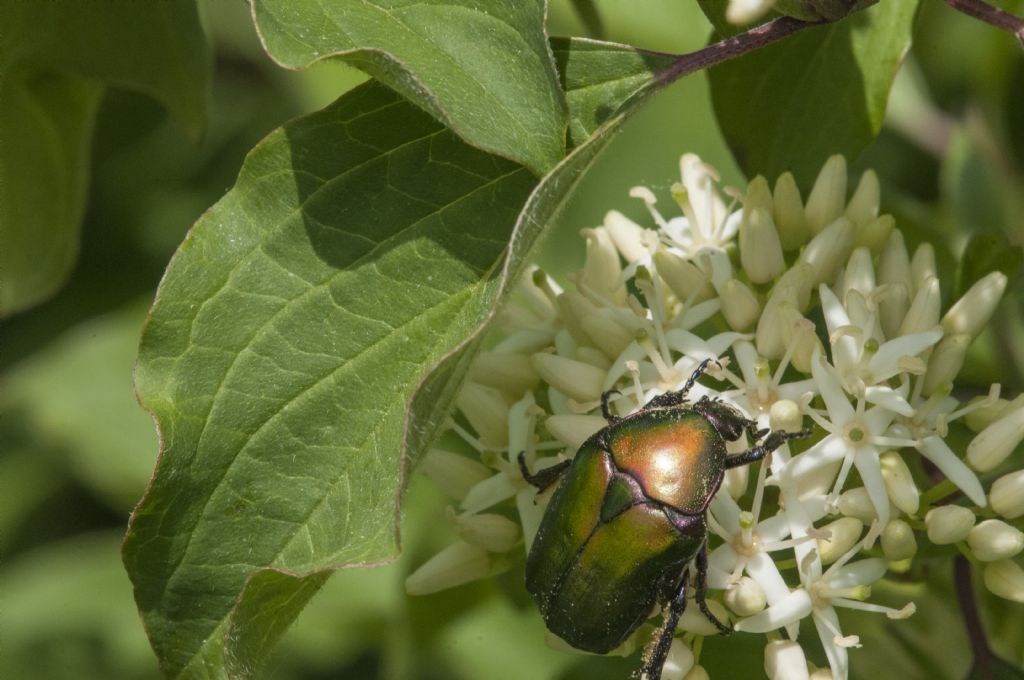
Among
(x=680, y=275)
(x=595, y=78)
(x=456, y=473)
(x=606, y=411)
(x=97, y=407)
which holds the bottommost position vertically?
(x=97, y=407)

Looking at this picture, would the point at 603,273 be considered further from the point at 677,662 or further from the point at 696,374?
the point at 677,662

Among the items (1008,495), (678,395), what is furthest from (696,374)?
(1008,495)

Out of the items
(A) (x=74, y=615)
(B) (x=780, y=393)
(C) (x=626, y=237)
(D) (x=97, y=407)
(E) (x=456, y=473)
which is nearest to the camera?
(B) (x=780, y=393)

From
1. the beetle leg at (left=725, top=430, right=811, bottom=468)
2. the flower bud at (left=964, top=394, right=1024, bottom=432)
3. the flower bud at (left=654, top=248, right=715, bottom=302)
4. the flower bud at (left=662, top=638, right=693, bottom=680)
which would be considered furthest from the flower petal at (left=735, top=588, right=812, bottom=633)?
the flower bud at (left=654, top=248, right=715, bottom=302)

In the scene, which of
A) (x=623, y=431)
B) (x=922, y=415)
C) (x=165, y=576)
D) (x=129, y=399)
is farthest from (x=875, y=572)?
(x=129, y=399)

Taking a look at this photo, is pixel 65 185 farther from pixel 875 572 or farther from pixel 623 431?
pixel 875 572
